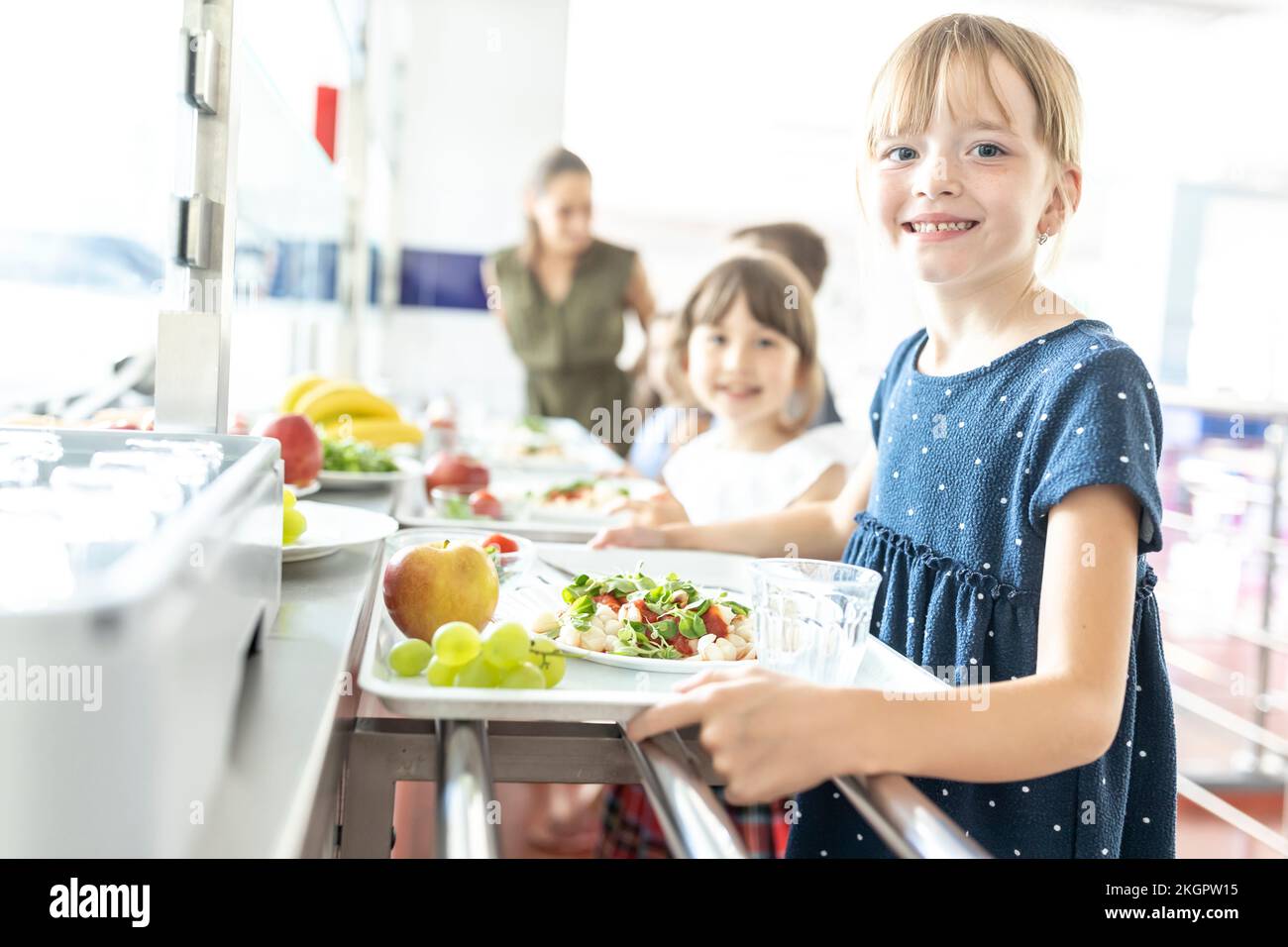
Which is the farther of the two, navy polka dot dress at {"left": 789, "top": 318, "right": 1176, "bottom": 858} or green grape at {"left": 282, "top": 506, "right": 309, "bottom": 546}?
green grape at {"left": 282, "top": 506, "right": 309, "bottom": 546}

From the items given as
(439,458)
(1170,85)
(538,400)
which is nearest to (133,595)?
(439,458)

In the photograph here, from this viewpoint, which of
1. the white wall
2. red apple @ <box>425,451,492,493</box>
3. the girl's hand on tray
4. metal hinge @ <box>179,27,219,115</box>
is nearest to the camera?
the girl's hand on tray

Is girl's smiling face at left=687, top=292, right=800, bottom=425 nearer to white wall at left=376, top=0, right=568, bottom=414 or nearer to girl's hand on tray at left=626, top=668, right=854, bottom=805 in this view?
girl's hand on tray at left=626, top=668, right=854, bottom=805

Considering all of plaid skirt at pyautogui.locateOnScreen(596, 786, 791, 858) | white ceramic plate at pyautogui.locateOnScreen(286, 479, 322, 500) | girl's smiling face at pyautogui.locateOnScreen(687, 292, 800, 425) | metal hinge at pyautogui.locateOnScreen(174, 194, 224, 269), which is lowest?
plaid skirt at pyautogui.locateOnScreen(596, 786, 791, 858)

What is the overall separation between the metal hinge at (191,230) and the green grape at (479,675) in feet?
1.76

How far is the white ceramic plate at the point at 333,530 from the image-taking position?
3.51ft

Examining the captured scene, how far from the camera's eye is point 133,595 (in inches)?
16.9

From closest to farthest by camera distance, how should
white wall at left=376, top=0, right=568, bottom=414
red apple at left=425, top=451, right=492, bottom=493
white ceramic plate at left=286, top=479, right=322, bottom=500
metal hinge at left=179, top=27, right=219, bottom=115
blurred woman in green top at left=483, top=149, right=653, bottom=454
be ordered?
metal hinge at left=179, top=27, right=219, bottom=115 → white ceramic plate at left=286, top=479, right=322, bottom=500 → red apple at left=425, top=451, right=492, bottom=493 → blurred woman in green top at left=483, top=149, right=653, bottom=454 → white wall at left=376, top=0, right=568, bottom=414

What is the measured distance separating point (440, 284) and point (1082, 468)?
563cm

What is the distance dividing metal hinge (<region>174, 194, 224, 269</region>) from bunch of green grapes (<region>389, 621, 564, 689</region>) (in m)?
0.50

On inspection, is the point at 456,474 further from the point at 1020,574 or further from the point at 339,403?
the point at 1020,574

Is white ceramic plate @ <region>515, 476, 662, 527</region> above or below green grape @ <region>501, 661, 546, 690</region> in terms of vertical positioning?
below

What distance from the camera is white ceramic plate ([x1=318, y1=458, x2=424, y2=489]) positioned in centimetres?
177

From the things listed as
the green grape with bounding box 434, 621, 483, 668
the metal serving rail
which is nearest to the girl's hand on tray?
the metal serving rail
